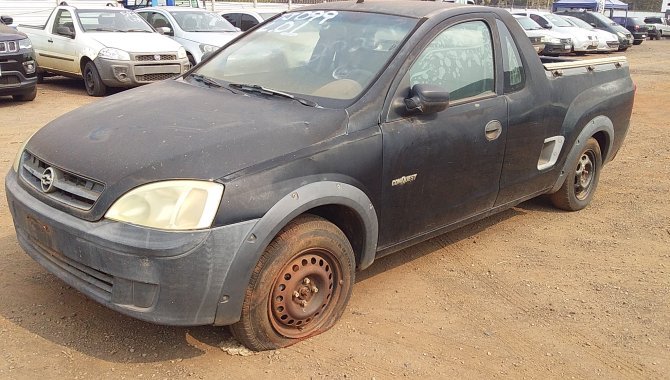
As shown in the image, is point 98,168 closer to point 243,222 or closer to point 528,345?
point 243,222

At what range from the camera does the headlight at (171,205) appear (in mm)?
2723

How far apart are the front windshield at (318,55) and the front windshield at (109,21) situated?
7.96m

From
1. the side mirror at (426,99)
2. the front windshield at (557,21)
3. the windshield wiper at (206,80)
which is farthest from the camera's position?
the front windshield at (557,21)

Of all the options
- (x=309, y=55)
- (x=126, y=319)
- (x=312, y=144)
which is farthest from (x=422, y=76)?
(x=126, y=319)

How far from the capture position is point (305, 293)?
323cm

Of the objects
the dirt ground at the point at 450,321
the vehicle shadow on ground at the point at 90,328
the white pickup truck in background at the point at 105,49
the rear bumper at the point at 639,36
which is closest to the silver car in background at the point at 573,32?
the rear bumper at the point at 639,36

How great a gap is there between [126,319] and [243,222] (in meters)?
1.07

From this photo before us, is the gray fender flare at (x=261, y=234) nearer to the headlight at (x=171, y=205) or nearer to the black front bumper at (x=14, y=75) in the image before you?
the headlight at (x=171, y=205)

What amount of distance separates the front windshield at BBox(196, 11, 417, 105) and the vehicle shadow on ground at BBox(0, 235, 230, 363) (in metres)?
1.48

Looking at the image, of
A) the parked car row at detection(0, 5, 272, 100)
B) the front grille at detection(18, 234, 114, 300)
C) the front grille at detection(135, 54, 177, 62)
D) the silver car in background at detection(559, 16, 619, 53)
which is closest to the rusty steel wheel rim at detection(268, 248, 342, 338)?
the front grille at detection(18, 234, 114, 300)

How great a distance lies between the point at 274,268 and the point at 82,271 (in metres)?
0.91

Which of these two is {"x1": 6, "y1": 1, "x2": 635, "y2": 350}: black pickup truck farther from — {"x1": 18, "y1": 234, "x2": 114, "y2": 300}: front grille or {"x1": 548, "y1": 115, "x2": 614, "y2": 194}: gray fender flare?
{"x1": 548, "y1": 115, "x2": 614, "y2": 194}: gray fender flare

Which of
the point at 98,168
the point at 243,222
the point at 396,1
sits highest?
the point at 396,1

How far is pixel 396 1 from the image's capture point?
4.27 meters
